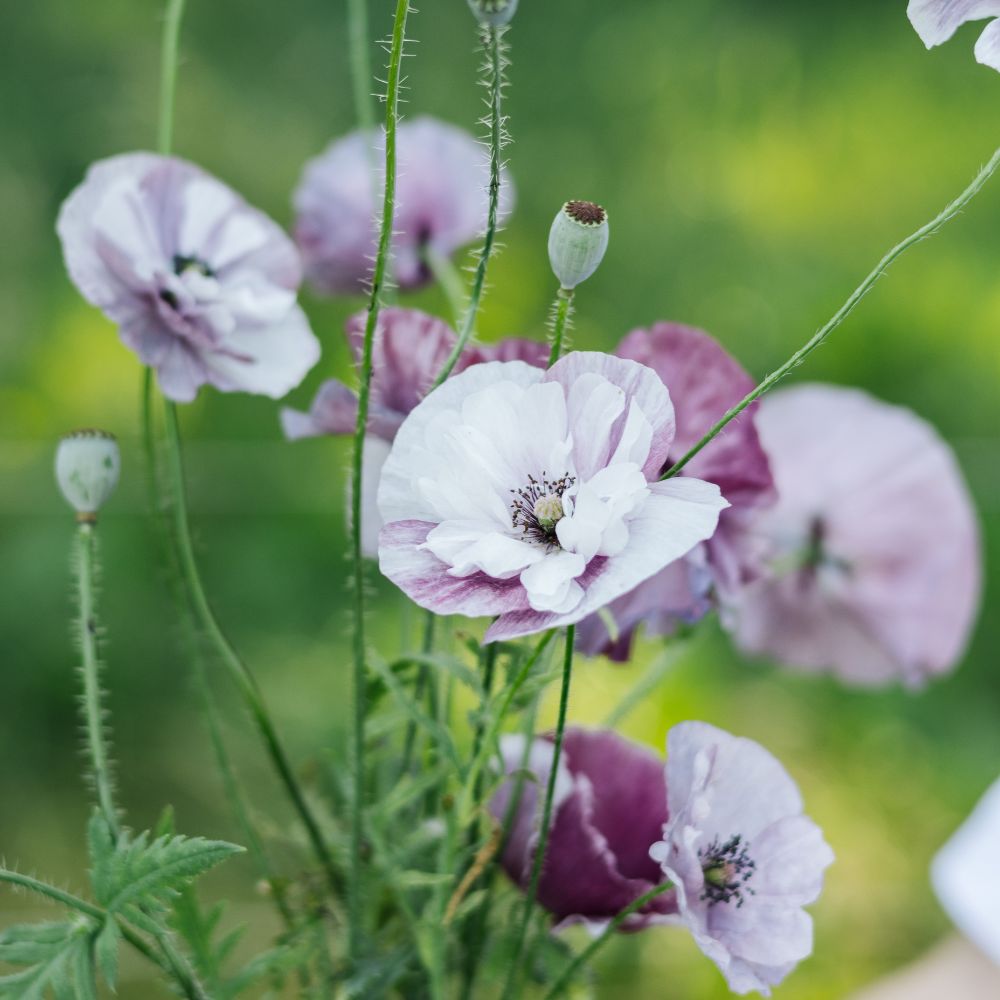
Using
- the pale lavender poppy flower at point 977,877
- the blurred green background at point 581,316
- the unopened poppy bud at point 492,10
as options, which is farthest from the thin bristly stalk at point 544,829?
the blurred green background at point 581,316

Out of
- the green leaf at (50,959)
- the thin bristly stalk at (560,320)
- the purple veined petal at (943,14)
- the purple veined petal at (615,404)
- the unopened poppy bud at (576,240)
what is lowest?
the green leaf at (50,959)

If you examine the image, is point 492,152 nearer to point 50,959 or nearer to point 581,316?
point 50,959

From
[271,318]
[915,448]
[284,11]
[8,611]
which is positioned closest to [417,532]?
[271,318]

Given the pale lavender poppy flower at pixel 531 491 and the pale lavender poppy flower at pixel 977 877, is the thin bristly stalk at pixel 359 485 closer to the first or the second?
the pale lavender poppy flower at pixel 531 491

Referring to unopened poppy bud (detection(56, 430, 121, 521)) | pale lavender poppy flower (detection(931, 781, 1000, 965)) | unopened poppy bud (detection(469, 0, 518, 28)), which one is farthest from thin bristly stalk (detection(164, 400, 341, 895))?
pale lavender poppy flower (detection(931, 781, 1000, 965))

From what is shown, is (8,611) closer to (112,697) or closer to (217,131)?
(112,697)

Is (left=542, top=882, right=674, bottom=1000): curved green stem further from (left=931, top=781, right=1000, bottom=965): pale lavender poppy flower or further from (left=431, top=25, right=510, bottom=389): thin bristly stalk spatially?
(left=931, top=781, right=1000, bottom=965): pale lavender poppy flower
